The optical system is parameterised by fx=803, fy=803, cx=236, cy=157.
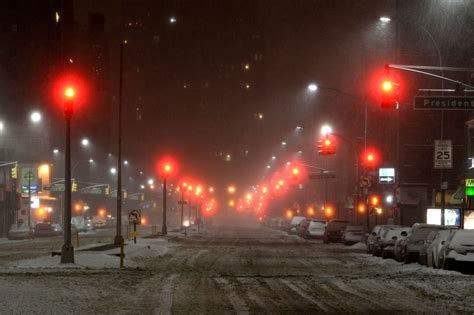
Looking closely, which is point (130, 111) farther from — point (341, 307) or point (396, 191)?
point (341, 307)

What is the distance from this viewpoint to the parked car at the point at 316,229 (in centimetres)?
6825

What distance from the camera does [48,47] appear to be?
11981 centimetres

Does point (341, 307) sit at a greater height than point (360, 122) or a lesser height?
lesser

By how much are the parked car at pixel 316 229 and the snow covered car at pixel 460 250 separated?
137ft

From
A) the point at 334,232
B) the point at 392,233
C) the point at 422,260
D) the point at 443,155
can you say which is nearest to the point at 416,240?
the point at 422,260

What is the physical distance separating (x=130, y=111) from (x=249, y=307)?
16476 cm

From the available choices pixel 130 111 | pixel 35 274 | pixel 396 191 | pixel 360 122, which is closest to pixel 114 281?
pixel 35 274

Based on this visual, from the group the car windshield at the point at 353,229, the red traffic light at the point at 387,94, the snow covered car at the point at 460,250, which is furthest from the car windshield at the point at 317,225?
the snow covered car at the point at 460,250

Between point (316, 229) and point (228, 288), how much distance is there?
159 ft

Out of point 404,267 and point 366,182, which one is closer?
point 404,267

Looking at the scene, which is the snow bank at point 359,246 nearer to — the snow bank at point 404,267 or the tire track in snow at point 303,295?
the snow bank at point 404,267

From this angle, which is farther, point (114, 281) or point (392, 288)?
point (114, 281)

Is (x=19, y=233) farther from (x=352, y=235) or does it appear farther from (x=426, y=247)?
(x=426, y=247)

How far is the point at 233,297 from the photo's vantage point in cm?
1842
